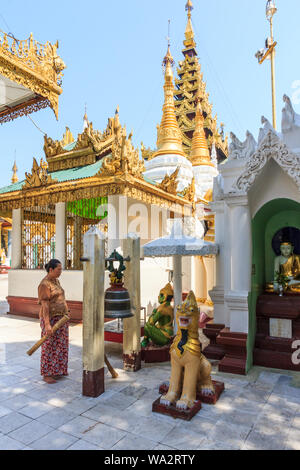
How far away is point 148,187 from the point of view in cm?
923

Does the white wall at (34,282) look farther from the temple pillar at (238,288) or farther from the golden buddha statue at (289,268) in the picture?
the golden buddha statue at (289,268)

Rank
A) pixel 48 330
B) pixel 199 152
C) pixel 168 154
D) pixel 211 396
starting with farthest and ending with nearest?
pixel 199 152
pixel 168 154
pixel 48 330
pixel 211 396

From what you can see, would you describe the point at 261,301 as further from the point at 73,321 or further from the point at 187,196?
the point at 187,196

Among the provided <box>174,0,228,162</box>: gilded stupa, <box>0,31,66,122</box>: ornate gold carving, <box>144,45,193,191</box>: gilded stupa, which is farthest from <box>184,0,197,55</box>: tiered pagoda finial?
<box>0,31,66,122</box>: ornate gold carving

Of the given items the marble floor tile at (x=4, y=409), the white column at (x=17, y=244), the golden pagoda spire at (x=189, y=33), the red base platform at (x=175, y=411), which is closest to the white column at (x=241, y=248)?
the red base platform at (x=175, y=411)

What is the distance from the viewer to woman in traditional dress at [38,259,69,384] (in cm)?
489

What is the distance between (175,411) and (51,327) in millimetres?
2324

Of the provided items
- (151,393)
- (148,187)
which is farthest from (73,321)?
(151,393)

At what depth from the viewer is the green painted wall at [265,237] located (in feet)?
19.6

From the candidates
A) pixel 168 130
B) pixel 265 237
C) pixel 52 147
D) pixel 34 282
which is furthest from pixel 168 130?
pixel 265 237

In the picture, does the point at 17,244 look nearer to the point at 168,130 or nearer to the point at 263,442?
the point at 263,442

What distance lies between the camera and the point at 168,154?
17.8 metres
